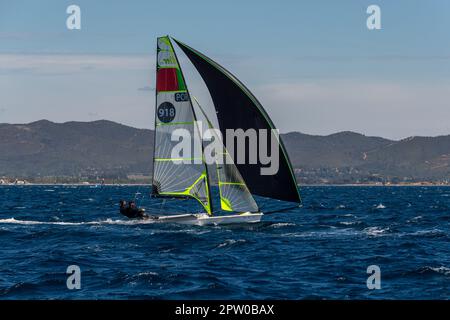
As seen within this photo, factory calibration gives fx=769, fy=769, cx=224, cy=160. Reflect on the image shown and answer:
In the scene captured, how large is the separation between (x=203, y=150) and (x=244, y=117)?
3033mm

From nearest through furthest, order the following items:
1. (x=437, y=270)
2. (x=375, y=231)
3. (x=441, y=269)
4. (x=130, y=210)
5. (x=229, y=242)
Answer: (x=437, y=270) → (x=441, y=269) → (x=229, y=242) → (x=130, y=210) → (x=375, y=231)

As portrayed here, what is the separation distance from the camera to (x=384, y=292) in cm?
2408

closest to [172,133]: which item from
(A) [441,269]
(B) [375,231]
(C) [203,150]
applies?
(C) [203,150]

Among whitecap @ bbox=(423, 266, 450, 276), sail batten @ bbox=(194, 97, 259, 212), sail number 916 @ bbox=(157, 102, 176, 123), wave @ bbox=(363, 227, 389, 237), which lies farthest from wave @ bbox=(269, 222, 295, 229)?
whitecap @ bbox=(423, 266, 450, 276)

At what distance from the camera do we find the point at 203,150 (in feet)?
140

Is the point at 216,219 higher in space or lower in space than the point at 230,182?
lower

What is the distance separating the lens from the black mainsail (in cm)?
4162

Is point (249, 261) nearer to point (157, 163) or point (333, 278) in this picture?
point (333, 278)

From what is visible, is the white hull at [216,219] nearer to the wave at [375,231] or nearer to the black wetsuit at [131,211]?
the black wetsuit at [131,211]

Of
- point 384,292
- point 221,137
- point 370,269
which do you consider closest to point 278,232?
point 221,137

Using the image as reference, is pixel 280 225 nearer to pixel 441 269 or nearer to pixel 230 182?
pixel 230 182

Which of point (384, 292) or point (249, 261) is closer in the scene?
point (384, 292)

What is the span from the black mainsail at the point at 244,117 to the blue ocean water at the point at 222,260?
7.86 ft
